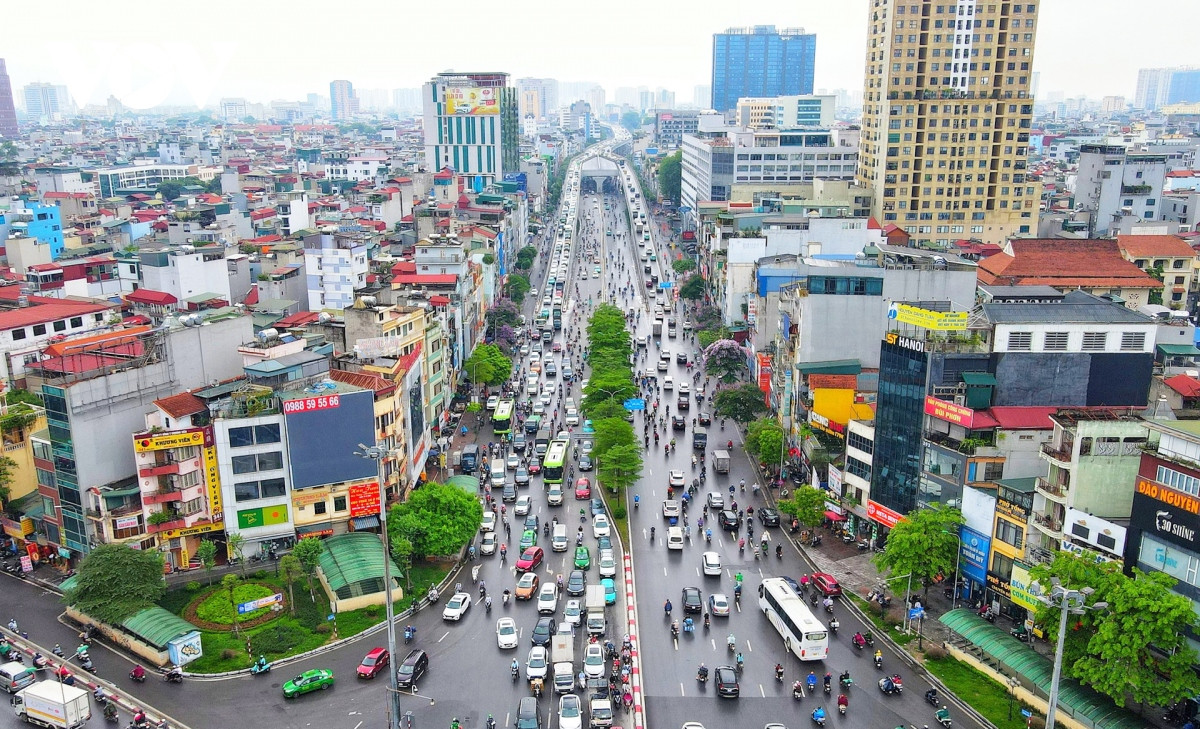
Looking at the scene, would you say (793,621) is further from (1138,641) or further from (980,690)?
(1138,641)

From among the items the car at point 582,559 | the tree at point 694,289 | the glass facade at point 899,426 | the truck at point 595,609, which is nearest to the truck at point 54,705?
the truck at point 595,609

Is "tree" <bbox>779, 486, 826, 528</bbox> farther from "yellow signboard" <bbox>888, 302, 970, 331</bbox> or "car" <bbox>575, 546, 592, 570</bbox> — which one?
"car" <bbox>575, 546, 592, 570</bbox>

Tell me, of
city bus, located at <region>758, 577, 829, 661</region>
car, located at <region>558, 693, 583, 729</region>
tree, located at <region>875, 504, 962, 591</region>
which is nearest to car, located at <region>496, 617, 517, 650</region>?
car, located at <region>558, 693, 583, 729</region>

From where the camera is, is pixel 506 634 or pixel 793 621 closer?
pixel 793 621

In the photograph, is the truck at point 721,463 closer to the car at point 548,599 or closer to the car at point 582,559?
the car at point 582,559

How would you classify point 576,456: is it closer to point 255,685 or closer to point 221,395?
point 221,395

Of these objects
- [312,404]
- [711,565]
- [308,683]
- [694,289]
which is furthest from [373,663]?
[694,289]

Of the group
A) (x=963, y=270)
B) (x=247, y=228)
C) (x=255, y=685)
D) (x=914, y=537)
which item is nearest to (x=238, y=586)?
(x=255, y=685)
